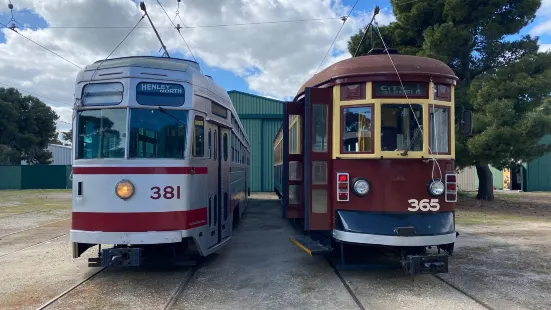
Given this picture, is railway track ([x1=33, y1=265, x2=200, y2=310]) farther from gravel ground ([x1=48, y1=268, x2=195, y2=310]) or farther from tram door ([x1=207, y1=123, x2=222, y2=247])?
Answer: tram door ([x1=207, y1=123, x2=222, y2=247])

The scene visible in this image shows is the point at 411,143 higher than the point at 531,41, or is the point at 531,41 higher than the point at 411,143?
the point at 531,41

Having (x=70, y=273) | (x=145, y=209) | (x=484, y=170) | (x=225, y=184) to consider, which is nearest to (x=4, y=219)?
(x=70, y=273)

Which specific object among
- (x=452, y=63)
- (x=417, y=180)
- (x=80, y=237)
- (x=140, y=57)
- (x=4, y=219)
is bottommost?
(x=4, y=219)

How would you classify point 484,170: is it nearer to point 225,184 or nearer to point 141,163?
point 225,184

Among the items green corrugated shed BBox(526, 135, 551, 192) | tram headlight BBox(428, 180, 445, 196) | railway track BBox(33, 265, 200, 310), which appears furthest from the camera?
green corrugated shed BBox(526, 135, 551, 192)

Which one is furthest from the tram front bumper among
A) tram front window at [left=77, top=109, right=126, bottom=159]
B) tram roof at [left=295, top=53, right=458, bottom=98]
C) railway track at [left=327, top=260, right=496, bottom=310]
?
tram front window at [left=77, top=109, right=126, bottom=159]

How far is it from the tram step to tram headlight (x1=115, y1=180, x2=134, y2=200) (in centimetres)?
274

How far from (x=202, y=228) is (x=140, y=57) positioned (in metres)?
2.73

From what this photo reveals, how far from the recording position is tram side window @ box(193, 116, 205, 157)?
5992 millimetres

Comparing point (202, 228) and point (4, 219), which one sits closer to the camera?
point (202, 228)

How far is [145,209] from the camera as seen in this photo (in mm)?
5551

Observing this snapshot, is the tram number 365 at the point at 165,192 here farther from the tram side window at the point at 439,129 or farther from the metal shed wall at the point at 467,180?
the metal shed wall at the point at 467,180

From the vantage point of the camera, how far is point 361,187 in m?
5.84

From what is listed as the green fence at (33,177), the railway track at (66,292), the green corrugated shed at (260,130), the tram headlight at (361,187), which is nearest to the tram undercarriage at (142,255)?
the railway track at (66,292)
